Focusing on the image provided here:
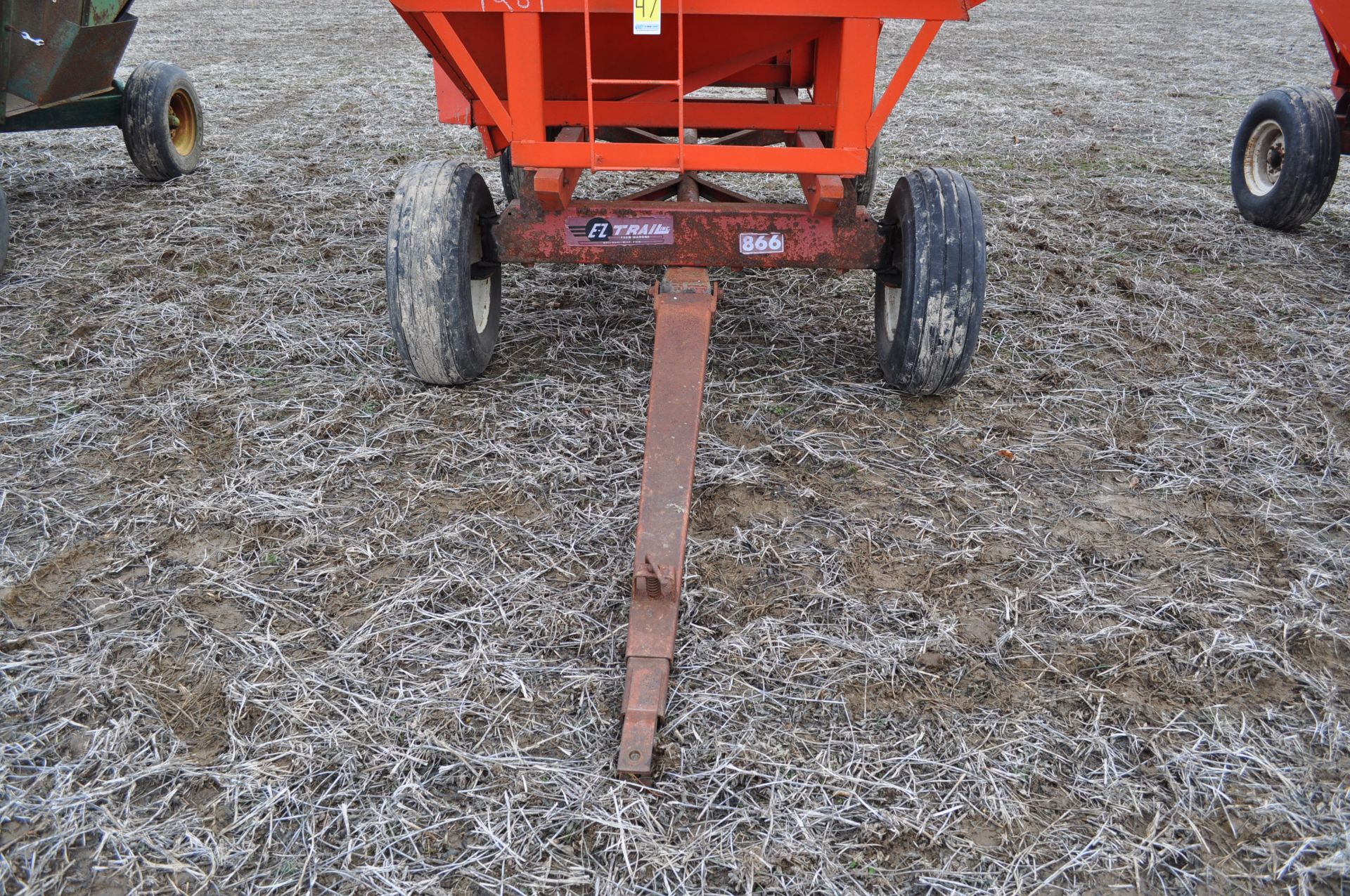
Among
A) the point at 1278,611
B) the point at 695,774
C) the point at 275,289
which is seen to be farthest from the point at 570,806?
the point at 275,289

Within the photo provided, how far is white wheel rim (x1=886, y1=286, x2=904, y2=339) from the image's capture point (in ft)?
12.6

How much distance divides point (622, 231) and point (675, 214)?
209 mm

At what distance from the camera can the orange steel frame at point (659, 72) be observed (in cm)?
327

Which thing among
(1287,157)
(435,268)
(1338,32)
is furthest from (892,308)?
(1338,32)

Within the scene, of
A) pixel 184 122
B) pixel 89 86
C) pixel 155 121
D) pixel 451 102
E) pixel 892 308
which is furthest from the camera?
pixel 184 122

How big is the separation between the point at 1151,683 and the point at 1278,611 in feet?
1.78

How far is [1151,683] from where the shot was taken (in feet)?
8.02

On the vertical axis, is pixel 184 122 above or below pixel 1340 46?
below

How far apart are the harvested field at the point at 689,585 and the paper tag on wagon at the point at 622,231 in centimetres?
60

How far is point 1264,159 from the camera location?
596 centimetres

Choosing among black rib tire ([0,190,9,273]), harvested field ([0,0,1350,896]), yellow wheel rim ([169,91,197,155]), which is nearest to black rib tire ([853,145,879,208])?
harvested field ([0,0,1350,896])

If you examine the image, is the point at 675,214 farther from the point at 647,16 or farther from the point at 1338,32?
the point at 1338,32

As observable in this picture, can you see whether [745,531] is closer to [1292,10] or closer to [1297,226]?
[1297,226]

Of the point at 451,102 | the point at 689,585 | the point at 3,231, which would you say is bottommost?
the point at 689,585
